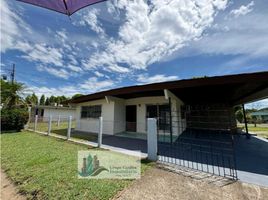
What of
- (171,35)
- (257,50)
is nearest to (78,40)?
(171,35)

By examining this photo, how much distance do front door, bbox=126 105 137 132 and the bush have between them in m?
9.32

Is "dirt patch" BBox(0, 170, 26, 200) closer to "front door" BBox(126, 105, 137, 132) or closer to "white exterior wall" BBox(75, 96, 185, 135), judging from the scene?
"white exterior wall" BBox(75, 96, 185, 135)

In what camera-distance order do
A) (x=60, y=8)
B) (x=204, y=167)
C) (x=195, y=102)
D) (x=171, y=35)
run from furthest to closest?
(x=195, y=102) → (x=171, y=35) → (x=204, y=167) → (x=60, y=8)

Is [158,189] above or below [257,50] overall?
below

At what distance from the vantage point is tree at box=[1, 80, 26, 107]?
14.0 metres

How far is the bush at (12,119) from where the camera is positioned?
1199 centimetres

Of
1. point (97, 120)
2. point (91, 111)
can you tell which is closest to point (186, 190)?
point (97, 120)

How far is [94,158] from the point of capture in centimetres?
493

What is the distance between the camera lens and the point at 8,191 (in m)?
3.30

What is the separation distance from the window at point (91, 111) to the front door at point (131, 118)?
2.33 m

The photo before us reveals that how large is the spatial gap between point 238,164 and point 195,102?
32.8ft

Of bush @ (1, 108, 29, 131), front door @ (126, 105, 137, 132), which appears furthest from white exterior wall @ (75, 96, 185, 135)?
bush @ (1, 108, 29, 131)

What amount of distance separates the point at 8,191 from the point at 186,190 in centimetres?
398

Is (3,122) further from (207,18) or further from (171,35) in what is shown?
(207,18)
